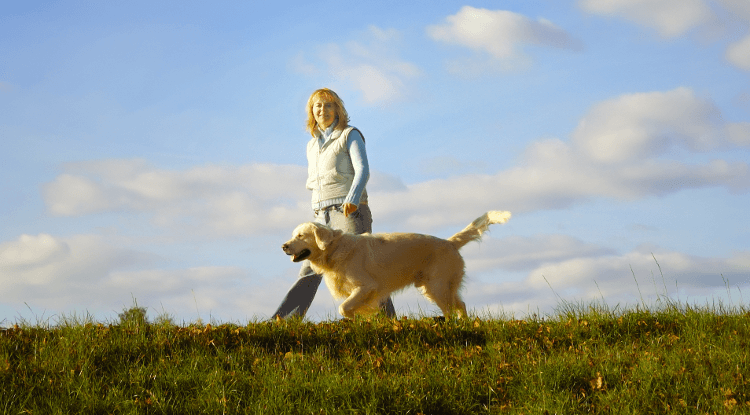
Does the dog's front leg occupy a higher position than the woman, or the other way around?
the woman

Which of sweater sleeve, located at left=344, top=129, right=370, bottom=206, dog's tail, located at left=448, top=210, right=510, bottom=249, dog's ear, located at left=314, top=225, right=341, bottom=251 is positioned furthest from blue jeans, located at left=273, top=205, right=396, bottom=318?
dog's tail, located at left=448, top=210, right=510, bottom=249

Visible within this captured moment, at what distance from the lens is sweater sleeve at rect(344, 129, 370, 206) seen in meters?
9.02

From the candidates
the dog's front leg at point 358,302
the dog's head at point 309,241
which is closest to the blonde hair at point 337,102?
the dog's head at point 309,241

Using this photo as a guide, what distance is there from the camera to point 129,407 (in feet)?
18.9

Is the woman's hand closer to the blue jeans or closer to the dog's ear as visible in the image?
the blue jeans

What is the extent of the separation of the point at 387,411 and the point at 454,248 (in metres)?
3.85

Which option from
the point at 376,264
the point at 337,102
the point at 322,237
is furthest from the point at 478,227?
the point at 337,102

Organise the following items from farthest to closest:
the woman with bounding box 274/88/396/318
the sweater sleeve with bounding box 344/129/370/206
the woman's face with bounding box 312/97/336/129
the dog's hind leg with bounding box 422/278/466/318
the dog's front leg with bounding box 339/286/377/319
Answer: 1. the woman's face with bounding box 312/97/336/129
2. the woman with bounding box 274/88/396/318
3. the sweater sleeve with bounding box 344/129/370/206
4. the dog's hind leg with bounding box 422/278/466/318
5. the dog's front leg with bounding box 339/286/377/319

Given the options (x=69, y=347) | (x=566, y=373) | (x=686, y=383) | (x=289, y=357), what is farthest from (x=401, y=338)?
(x=69, y=347)

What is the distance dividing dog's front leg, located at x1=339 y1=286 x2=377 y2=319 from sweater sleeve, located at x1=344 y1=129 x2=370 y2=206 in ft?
4.06

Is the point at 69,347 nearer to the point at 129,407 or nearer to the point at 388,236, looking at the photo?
the point at 129,407

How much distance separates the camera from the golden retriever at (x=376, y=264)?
8641 mm

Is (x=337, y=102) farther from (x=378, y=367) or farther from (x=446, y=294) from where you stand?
(x=378, y=367)

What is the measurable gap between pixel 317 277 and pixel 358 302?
143 cm
